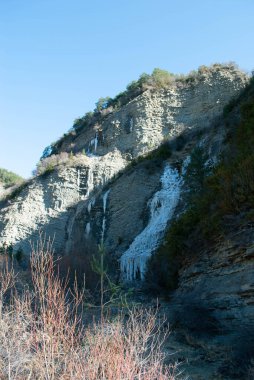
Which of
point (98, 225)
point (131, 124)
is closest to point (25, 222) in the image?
point (98, 225)

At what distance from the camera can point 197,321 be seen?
9.08 metres

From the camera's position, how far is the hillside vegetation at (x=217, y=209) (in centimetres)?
938

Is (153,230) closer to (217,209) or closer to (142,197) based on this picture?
(142,197)

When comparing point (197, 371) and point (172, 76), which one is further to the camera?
point (172, 76)

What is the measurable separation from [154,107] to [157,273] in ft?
73.9

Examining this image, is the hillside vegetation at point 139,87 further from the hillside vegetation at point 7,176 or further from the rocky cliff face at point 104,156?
the hillside vegetation at point 7,176

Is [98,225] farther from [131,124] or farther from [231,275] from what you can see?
[231,275]

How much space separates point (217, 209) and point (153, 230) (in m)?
7.93

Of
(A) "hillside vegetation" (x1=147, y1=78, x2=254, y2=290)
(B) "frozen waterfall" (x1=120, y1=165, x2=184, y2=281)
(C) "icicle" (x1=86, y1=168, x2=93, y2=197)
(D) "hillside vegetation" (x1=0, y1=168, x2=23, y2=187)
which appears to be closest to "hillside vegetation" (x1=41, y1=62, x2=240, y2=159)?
(C) "icicle" (x1=86, y1=168, x2=93, y2=197)

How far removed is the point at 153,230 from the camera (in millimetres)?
17906

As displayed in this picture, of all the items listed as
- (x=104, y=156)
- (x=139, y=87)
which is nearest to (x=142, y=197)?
(x=104, y=156)

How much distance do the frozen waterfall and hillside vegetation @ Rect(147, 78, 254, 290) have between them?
7.98 ft

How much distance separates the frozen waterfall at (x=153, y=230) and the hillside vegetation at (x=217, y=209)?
2433 mm

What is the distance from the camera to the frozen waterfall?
16781 mm
